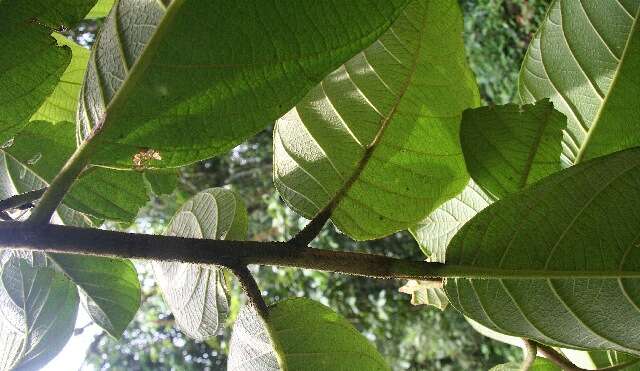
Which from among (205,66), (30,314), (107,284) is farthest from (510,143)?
(30,314)

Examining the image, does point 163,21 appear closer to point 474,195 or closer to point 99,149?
point 99,149

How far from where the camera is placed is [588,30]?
2.31 feet

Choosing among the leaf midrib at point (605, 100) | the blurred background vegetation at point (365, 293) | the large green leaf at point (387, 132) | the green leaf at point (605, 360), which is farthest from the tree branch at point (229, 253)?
the blurred background vegetation at point (365, 293)

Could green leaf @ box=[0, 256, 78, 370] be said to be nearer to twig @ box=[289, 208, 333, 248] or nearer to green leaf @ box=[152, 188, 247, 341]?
green leaf @ box=[152, 188, 247, 341]

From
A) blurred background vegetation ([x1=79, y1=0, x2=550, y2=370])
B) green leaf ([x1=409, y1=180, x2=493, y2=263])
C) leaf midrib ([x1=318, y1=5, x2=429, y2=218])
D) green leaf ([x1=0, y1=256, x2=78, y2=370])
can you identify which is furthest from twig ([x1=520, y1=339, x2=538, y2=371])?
blurred background vegetation ([x1=79, y1=0, x2=550, y2=370])

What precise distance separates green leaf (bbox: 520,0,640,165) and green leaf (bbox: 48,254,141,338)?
25.6 inches

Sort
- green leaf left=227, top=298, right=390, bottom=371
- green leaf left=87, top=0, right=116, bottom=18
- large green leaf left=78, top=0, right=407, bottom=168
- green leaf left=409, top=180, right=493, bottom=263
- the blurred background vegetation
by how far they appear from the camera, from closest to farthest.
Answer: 1. large green leaf left=78, top=0, right=407, bottom=168
2. green leaf left=227, top=298, right=390, bottom=371
3. green leaf left=409, top=180, right=493, bottom=263
4. green leaf left=87, top=0, right=116, bottom=18
5. the blurred background vegetation

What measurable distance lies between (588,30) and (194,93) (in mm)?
425

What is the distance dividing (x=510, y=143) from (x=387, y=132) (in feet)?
0.43

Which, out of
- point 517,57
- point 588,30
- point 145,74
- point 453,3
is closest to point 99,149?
point 145,74

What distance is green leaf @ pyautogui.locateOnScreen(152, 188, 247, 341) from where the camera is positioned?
0.81m

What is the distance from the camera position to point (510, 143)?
2.32 ft

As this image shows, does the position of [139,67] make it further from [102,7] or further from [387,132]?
[102,7]

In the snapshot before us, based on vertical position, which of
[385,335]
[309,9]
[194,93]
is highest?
[309,9]
